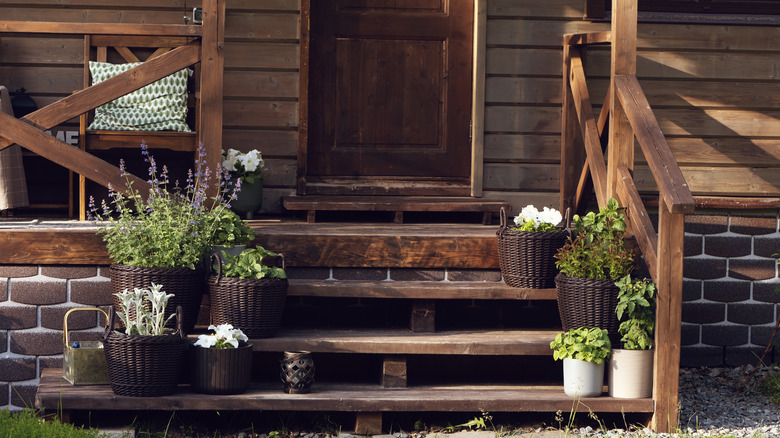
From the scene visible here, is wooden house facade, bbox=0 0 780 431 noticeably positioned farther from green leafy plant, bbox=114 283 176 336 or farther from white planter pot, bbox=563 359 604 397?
green leafy plant, bbox=114 283 176 336

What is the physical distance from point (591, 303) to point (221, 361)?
1579 mm

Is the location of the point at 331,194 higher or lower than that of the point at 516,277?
higher

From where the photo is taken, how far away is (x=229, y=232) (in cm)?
412

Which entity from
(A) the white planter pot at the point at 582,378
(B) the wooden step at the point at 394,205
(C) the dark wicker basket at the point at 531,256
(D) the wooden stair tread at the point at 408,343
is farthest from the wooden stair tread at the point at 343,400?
(B) the wooden step at the point at 394,205

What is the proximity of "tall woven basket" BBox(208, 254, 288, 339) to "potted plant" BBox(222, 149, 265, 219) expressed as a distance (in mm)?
1333

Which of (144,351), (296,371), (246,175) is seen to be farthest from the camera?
Result: (246,175)

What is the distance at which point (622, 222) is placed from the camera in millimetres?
4016

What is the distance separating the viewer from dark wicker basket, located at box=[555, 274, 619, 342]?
3.84 metres

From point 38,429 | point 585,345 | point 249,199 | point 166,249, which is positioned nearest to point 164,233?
point 166,249

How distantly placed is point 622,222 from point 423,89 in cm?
203

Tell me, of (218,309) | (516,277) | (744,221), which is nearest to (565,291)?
(516,277)

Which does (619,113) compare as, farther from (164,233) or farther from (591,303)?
(164,233)

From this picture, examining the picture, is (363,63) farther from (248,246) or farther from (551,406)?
(551,406)

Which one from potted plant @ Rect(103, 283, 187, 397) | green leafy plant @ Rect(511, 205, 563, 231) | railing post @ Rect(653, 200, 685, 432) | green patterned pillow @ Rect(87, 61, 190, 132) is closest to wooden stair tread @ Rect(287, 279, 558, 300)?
green leafy plant @ Rect(511, 205, 563, 231)
